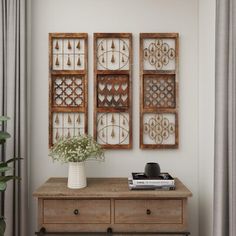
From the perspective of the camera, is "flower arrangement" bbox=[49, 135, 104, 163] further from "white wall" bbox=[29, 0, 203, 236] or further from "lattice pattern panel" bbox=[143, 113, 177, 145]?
"lattice pattern panel" bbox=[143, 113, 177, 145]

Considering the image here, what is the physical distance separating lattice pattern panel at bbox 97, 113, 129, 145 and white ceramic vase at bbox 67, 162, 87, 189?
0.42 meters

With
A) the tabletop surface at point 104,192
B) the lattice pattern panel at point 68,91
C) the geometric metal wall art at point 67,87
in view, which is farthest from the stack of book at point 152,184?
the lattice pattern panel at point 68,91

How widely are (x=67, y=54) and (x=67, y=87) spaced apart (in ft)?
0.95

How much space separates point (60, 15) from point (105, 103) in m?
0.88

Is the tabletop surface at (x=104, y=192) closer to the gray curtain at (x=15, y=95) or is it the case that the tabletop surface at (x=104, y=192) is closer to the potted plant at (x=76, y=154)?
the potted plant at (x=76, y=154)

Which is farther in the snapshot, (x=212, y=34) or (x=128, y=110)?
(x=128, y=110)

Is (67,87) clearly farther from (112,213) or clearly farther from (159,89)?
(112,213)

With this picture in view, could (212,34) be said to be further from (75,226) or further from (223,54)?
Answer: (75,226)

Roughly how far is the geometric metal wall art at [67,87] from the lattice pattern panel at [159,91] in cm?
55

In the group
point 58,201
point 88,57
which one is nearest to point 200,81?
point 88,57

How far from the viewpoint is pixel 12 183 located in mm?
2334

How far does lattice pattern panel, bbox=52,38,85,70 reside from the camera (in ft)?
8.23

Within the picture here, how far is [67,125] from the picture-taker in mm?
2518

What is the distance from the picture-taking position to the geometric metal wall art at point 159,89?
2.50 metres
